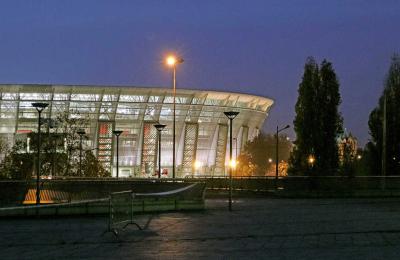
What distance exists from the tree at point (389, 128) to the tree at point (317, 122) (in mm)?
4008

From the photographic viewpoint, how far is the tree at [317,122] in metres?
51.6

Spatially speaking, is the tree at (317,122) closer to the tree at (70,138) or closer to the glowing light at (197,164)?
the tree at (70,138)

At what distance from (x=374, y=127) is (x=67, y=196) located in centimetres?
3498

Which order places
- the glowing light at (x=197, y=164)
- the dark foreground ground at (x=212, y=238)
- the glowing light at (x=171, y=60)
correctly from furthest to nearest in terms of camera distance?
the glowing light at (x=197, y=164) < the glowing light at (x=171, y=60) < the dark foreground ground at (x=212, y=238)

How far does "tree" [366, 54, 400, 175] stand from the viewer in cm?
5314

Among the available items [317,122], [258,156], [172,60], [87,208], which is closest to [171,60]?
[172,60]

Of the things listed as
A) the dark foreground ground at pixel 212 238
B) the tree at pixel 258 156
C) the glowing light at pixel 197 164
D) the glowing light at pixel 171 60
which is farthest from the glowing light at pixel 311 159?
the glowing light at pixel 197 164

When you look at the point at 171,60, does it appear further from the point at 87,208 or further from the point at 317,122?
the point at 87,208

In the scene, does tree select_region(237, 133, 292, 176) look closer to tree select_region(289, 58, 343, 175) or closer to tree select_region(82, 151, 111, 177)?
tree select_region(82, 151, 111, 177)

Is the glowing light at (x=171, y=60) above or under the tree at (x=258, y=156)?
above

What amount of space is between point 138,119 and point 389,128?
66.6 meters

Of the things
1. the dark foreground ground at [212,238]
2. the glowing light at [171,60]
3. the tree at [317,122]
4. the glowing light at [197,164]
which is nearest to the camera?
the dark foreground ground at [212,238]

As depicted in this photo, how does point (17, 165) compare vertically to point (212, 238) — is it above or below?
above

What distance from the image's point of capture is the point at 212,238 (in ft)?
51.5
